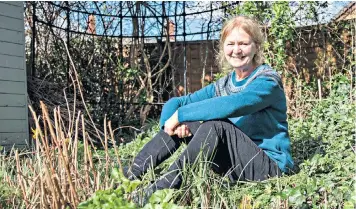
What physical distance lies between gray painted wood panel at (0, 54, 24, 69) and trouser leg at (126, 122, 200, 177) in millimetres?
2609

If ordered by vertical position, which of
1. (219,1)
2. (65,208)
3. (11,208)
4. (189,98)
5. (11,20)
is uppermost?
(219,1)

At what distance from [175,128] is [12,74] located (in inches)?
106

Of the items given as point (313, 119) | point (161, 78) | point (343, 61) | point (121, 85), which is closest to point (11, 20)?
point (121, 85)

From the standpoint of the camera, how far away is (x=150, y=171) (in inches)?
76.4

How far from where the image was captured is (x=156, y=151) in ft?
6.96

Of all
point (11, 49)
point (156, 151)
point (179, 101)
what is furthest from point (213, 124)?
point (11, 49)

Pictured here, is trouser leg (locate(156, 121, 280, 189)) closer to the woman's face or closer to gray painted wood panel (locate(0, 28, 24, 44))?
the woman's face

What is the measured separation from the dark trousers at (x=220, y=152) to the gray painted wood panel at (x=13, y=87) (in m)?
2.55

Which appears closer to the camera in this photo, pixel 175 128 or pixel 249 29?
pixel 175 128

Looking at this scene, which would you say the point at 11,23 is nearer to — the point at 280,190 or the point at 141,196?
the point at 141,196

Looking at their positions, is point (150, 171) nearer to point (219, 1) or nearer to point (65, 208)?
point (65, 208)

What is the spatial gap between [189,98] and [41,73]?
3.54 metres

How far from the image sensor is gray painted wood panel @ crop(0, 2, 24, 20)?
166 inches

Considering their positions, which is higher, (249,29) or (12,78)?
(249,29)
